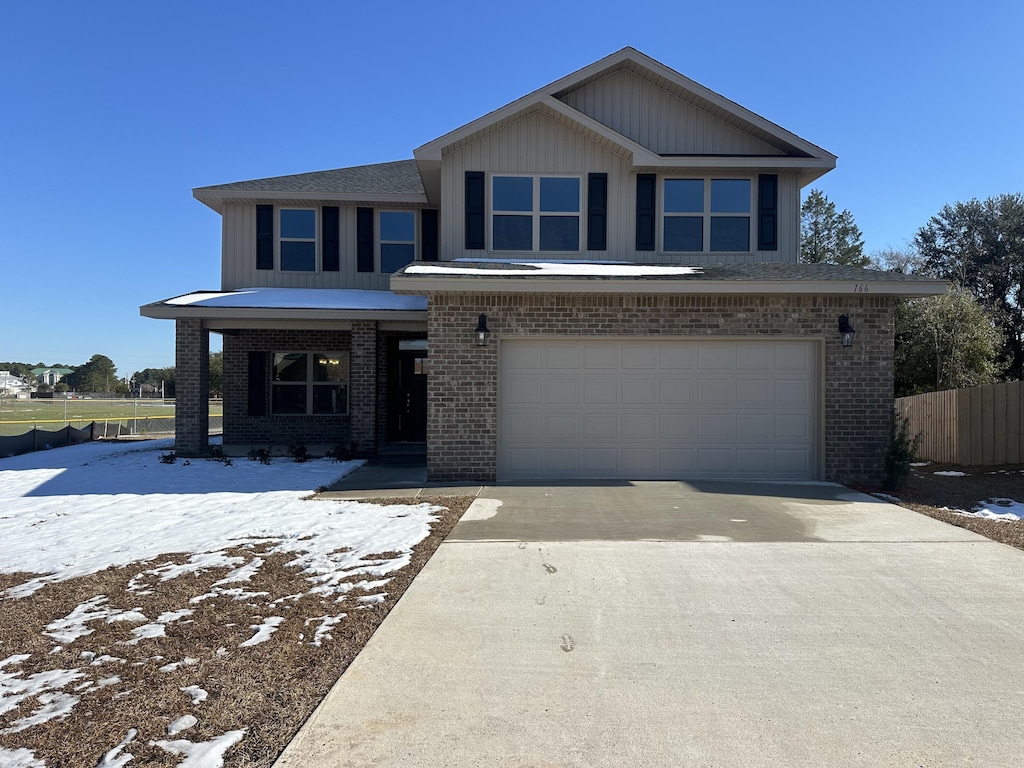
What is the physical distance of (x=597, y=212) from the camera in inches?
487

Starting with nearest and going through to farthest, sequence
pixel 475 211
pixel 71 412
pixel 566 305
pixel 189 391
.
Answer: pixel 566 305 → pixel 475 211 → pixel 189 391 → pixel 71 412

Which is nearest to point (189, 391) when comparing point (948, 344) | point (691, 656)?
point (691, 656)

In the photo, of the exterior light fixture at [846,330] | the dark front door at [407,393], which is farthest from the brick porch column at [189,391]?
the exterior light fixture at [846,330]

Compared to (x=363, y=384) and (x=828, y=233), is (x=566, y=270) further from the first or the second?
(x=828, y=233)

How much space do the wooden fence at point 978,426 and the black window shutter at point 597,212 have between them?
7.93 meters

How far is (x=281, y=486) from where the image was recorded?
9.96 metres

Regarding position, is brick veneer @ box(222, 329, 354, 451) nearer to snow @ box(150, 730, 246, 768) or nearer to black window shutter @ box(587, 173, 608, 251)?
black window shutter @ box(587, 173, 608, 251)

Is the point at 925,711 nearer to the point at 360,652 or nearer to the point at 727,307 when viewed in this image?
the point at 360,652

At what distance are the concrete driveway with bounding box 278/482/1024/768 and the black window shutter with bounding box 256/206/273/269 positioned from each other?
35.4 ft

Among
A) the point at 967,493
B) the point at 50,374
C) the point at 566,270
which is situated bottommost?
the point at 967,493

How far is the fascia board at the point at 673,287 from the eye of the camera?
9.55 m

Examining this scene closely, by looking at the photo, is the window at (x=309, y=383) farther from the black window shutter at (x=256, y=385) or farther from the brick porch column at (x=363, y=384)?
the brick porch column at (x=363, y=384)

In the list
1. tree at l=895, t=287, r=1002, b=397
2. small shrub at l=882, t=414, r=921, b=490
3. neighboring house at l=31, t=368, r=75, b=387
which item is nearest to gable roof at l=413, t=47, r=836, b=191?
small shrub at l=882, t=414, r=921, b=490

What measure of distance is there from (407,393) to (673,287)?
311 inches
